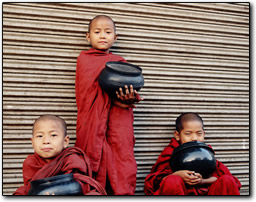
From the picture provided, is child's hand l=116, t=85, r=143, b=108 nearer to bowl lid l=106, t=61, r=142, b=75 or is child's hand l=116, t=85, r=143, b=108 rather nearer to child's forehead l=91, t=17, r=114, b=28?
bowl lid l=106, t=61, r=142, b=75

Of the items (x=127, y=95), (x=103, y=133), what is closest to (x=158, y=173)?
(x=103, y=133)

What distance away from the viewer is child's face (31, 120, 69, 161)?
2344 mm

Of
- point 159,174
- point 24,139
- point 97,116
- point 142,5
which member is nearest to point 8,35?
point 24,139

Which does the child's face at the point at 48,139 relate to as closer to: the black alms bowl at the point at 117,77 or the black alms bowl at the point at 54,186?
the black alms bowl at the point at 54,186

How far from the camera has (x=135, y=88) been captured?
262cm

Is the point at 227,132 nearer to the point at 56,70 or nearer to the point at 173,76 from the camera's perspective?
the point at 173,76

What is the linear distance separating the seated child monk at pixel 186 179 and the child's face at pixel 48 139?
93 cm

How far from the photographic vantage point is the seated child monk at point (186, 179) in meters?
2.50

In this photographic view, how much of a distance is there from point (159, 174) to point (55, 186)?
1121mm

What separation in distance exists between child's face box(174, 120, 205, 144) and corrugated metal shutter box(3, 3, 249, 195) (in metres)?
0.44

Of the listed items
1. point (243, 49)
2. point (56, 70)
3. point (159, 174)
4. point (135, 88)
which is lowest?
point (159, 174)

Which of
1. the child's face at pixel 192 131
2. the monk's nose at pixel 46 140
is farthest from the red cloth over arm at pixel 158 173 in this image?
the monk's nose at pixel 46 140

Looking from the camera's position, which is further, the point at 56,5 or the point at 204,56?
the point at 204,56

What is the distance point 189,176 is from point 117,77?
3.34ft
